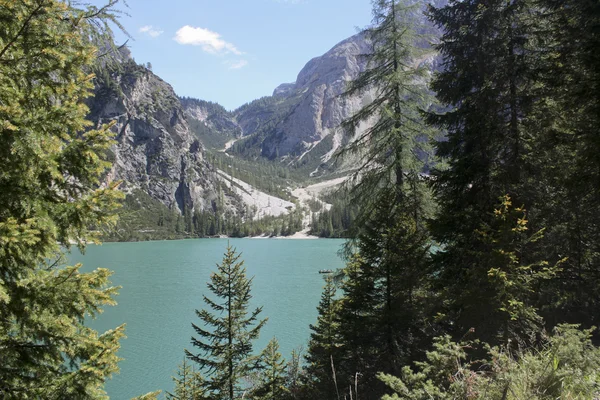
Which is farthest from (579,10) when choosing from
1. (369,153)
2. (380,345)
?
(380,345)

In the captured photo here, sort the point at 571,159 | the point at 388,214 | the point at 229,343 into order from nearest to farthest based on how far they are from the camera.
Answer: the point at 571,159
the point at 388,214
the point at 229,343

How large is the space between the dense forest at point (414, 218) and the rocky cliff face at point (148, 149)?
6886 inches

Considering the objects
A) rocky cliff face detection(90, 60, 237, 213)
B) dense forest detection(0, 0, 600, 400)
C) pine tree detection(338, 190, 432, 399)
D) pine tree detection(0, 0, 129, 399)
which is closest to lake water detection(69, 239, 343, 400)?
pine tree detection(338, 190, 432, 399)

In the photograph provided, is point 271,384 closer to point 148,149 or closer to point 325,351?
point 325,351

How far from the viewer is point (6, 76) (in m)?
3.63

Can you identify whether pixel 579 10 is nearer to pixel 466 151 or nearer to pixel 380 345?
pixel 466 151

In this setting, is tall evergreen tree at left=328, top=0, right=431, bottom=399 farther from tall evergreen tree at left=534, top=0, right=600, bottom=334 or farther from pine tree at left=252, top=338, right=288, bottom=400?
pine tree at left=252, top=338, right=288, bottom=400

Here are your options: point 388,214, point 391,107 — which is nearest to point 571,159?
point 388,214

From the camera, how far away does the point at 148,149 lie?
593 ft

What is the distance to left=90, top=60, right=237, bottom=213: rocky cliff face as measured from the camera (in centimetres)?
17312

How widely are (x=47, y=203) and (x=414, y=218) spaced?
30.1 feet

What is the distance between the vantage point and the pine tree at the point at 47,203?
11.6 feet

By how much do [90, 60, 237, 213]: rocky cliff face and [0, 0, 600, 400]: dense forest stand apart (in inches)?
6886

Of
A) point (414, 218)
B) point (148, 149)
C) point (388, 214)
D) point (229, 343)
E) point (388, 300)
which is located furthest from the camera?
point (148, 149)
